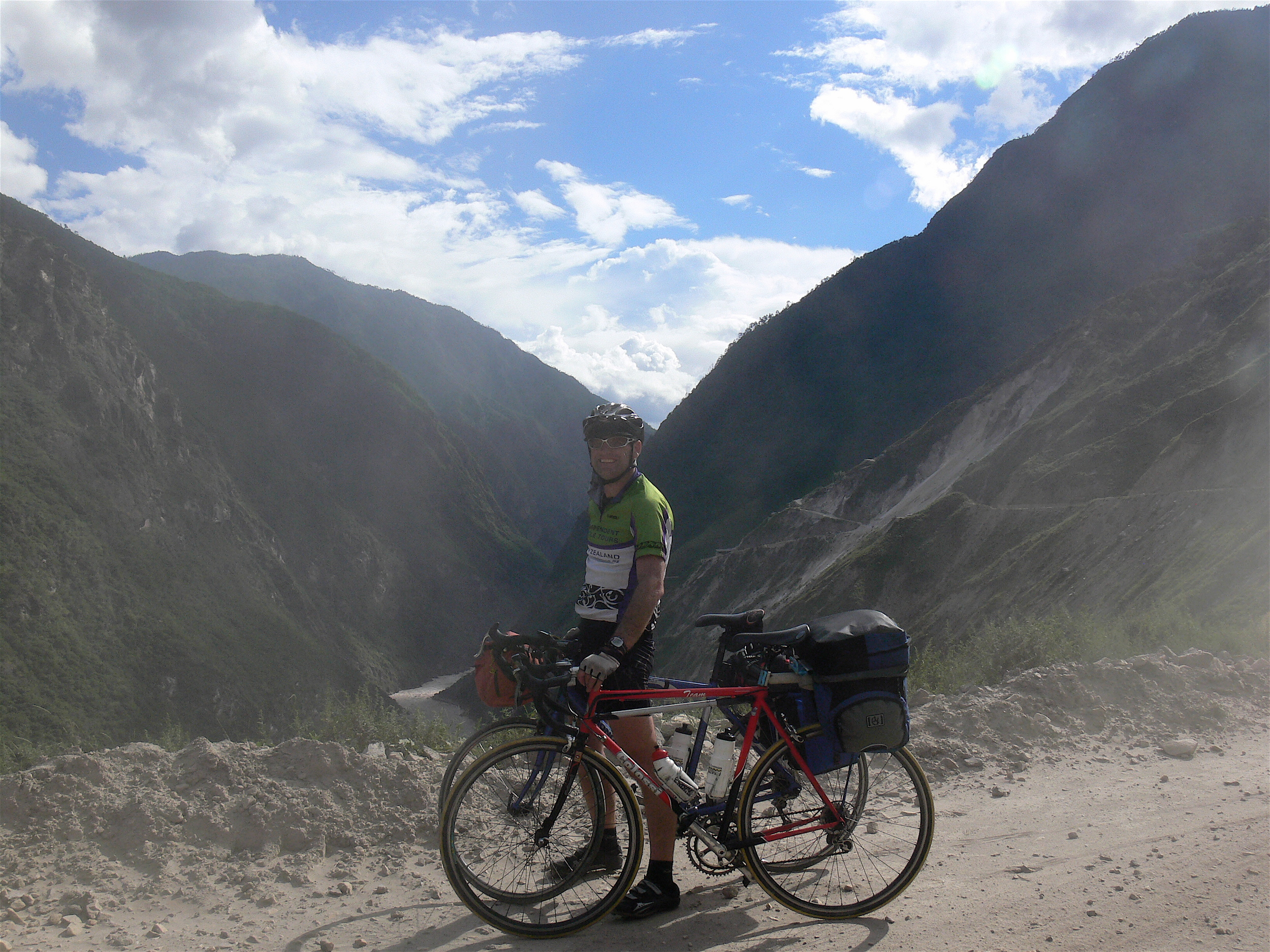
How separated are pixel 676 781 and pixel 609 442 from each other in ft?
4.83

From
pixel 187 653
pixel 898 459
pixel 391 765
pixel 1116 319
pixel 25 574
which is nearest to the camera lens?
pixel 391 765

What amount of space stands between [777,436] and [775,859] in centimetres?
7285

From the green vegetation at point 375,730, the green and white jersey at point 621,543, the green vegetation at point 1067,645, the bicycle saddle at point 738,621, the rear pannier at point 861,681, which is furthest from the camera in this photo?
the green vegetation at point 1067,645

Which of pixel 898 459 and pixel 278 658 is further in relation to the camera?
pixel 278 658

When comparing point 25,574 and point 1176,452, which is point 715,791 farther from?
point 25,574

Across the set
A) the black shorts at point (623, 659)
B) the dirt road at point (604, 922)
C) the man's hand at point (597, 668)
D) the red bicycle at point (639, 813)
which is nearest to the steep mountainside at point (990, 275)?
the dirt road at point (604, 922)

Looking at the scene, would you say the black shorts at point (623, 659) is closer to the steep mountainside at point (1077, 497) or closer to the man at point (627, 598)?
the man at point (627, 598)

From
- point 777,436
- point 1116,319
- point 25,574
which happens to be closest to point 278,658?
point 25,574

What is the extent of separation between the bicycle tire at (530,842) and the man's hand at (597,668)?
0.30 metres

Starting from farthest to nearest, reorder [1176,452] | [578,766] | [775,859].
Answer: [1176,452] < [775,859] < [578,766]

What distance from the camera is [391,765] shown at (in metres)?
4.61

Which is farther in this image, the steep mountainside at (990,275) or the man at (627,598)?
the steep mountainside at (990,275)

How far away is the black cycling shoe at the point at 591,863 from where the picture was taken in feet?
11.7

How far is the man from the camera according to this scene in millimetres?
3559
